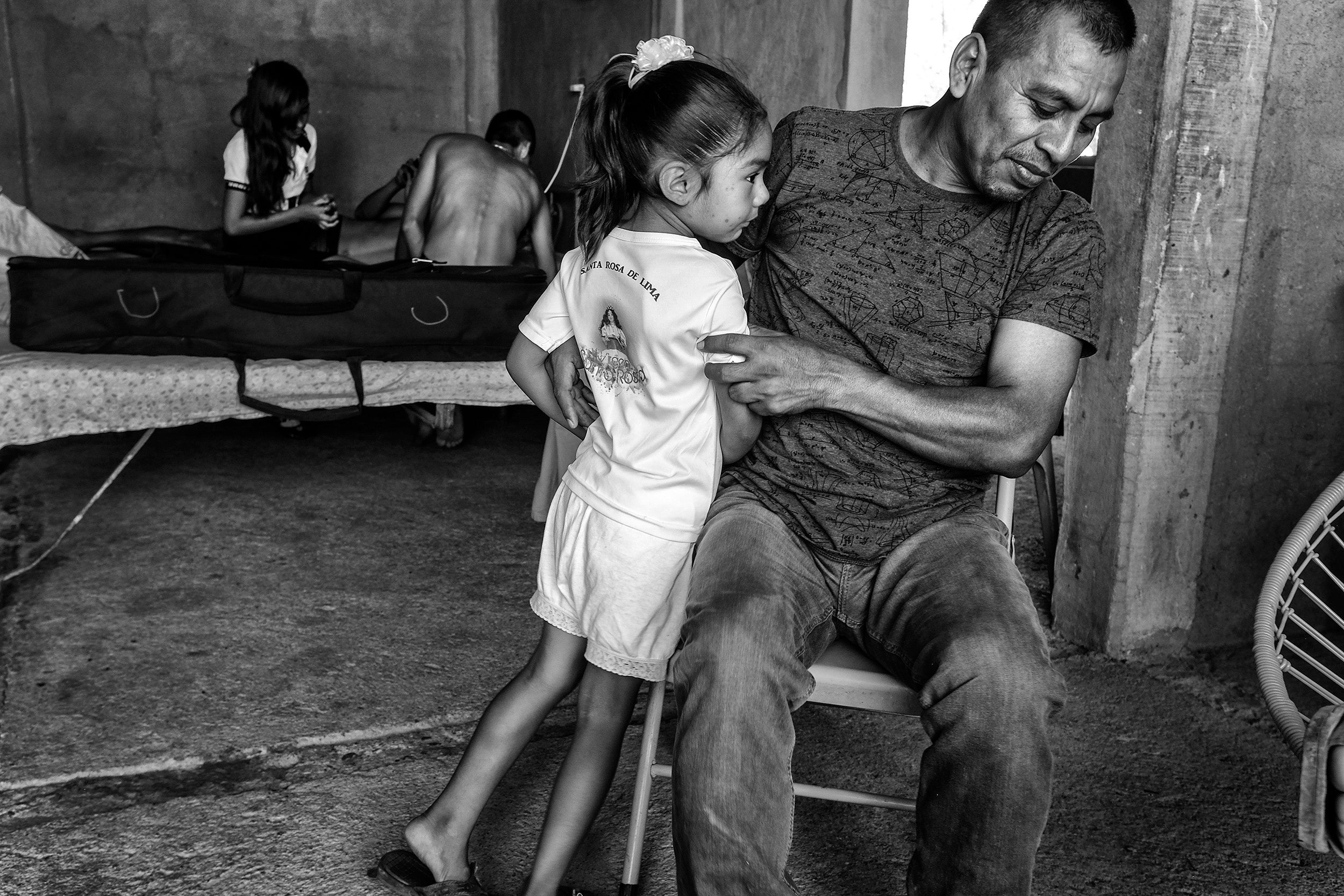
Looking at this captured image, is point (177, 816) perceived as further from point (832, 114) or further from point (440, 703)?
point (832, 114)

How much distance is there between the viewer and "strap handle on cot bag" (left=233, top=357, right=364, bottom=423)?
12.5ft

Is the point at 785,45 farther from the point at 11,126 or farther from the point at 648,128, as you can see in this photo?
the point at 11,126

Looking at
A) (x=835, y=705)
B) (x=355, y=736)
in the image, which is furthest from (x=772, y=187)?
(x=355, y=736)

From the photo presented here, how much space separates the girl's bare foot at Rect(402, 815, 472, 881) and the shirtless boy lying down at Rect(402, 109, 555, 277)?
3.43m

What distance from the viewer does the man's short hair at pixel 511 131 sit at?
570 centimetres

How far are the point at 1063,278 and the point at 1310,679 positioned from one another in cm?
87

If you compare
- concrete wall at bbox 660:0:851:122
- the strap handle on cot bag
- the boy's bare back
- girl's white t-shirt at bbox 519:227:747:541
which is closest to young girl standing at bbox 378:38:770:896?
girl's white t-shirt at bbox 519:227:747:541

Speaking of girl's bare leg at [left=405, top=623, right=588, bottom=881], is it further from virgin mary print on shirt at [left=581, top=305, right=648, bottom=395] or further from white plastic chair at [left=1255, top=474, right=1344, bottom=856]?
white plastic chair at [left=1255, top=474, right=1344, bottom=856]

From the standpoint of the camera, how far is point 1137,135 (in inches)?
103

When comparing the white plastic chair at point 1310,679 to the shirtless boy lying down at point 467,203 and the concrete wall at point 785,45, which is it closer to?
the concrete wall at point 785,45

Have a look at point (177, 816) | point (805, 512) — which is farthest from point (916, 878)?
point (177, 816)

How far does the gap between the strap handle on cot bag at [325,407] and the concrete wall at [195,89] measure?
530 centimetres

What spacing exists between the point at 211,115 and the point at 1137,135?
7528mm

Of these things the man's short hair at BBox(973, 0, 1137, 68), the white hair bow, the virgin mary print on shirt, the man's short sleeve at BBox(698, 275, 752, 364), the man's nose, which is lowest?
the virgin mary print on shirt
